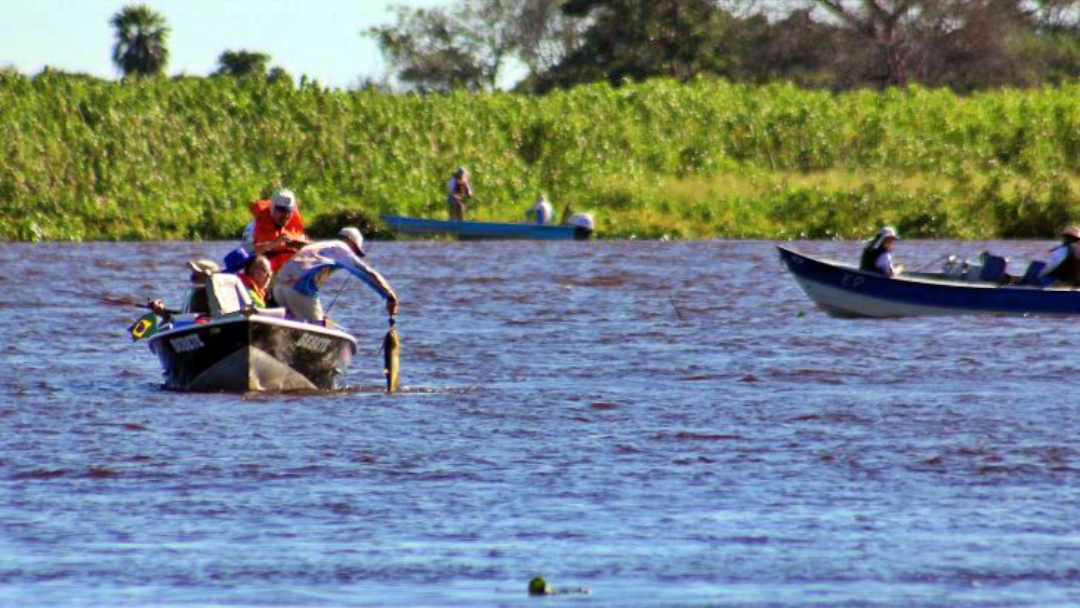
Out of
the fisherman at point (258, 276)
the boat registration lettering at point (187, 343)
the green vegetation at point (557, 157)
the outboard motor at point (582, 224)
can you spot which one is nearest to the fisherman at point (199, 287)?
the fisherman at point (258, 276)

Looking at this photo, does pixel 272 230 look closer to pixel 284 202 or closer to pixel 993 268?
pixel 284 202

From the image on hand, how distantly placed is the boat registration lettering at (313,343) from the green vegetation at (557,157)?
35.2 metres

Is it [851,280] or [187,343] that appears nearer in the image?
[187,343]

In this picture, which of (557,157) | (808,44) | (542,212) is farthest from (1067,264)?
(808,44)

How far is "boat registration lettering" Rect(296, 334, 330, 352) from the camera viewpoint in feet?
67.7

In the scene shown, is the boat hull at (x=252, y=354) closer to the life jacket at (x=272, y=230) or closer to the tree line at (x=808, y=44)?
the life jacket at (x=272, y=230)

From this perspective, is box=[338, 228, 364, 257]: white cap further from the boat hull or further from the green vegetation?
the green vegetation

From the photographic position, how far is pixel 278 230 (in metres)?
21.9

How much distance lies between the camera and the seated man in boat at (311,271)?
68.0ft

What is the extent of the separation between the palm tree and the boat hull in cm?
8475

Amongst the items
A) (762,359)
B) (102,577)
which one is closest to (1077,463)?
(102,577)

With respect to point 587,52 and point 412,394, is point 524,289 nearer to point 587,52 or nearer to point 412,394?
point 412,394

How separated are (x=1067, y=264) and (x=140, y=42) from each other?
80084mm

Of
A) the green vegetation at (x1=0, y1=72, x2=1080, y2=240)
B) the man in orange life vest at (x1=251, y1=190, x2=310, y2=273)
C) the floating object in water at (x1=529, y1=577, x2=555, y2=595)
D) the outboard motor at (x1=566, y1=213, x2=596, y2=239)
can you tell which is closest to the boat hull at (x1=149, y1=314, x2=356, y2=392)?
the man in orange life vest at (x1=251, y1=190, x2=310, y2=273)
